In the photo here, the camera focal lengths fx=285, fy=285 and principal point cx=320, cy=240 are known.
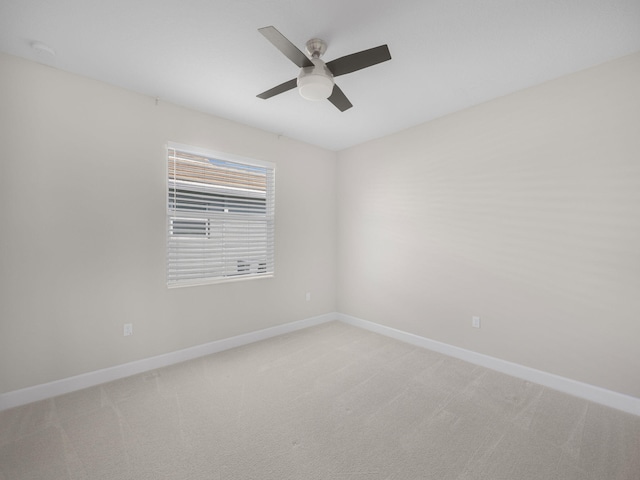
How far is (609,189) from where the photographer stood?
225cm

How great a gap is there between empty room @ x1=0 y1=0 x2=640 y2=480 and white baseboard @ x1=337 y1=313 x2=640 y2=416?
0.06 feet

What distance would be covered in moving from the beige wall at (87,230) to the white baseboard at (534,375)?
2.19 m

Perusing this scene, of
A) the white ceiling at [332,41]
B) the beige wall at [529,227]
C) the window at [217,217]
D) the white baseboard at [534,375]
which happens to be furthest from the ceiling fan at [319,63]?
the white baseboard at [534,375]

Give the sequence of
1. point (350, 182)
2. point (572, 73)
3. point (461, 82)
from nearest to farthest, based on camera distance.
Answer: point (572, 73), point (461, 82), point (350, 182)

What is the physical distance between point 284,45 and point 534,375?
11.0 feet

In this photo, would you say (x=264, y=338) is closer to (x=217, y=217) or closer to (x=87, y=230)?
(x=217, y=217)

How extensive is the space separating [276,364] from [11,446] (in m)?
1.88

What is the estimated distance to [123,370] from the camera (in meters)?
2.65

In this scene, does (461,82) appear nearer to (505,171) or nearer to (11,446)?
(505,171)

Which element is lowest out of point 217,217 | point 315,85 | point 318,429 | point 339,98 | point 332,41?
point 318,429

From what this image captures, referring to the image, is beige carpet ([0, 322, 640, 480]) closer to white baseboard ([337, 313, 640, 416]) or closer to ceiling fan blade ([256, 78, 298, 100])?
white baseboard ([337, 313, 640, 416])

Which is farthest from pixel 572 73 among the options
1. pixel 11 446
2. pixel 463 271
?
pixel 11 446

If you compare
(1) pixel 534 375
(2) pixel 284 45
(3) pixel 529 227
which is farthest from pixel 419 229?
(2) pixel 284 45

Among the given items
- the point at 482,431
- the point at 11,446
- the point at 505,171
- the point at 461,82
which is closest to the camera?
the point at 11,446
